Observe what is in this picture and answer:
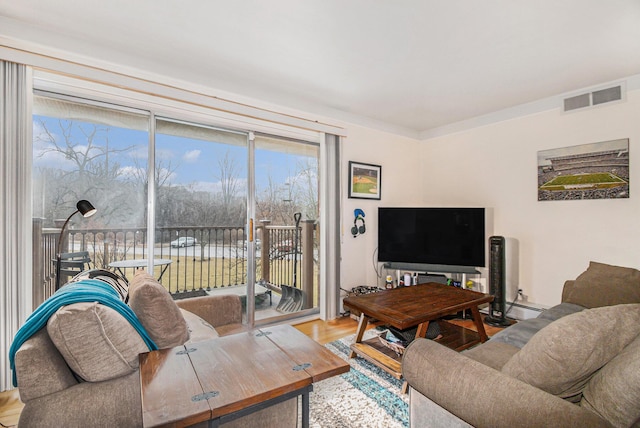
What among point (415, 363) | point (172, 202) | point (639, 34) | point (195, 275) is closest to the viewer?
point (415, 363)

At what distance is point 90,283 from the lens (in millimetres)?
1500

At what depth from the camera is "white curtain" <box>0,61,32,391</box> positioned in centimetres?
204

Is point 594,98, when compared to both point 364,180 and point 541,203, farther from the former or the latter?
point 364,180

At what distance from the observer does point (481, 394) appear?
1.15 metres

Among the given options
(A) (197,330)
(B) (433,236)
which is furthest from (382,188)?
(A) (197,330)

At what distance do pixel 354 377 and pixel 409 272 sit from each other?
1936mm

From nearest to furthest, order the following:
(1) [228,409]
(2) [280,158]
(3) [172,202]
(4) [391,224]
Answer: (1) [228,409] < (3) [172,202] < (2) [280,158] < (4) [391,224]

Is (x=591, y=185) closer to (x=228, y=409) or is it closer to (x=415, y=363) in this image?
(x=415, y=363)

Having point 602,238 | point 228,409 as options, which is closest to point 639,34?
point 602,238

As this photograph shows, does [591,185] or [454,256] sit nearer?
[591,185]

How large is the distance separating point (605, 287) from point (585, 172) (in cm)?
128

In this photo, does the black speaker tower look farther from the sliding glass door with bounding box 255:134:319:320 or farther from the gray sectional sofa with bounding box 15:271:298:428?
the gray sectional sofa with bounding box 15:271:298:428

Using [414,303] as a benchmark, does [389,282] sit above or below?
below

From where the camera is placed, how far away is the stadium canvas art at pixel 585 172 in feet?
9.37
